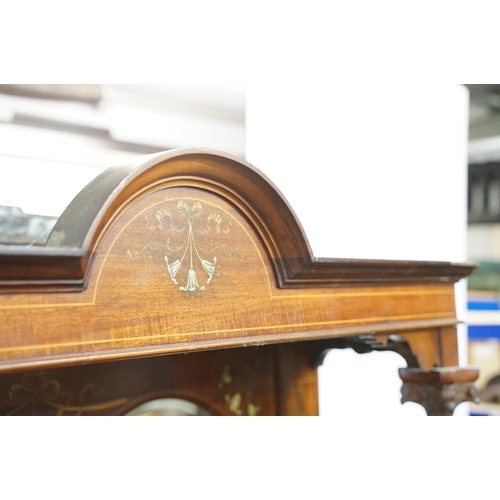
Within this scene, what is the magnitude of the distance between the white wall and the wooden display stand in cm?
74

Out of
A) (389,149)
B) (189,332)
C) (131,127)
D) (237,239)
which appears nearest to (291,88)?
(389,149)

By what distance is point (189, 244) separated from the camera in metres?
0.92

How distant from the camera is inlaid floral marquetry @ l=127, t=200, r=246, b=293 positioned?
2.92ft

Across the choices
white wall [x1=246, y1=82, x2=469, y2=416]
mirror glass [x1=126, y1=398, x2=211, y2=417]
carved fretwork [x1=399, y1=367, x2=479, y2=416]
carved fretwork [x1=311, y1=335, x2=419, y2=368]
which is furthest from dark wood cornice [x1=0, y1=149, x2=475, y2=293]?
white wall [x1=246, y1=82, x2=469, y2=416]

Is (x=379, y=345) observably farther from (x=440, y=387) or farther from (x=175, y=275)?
(x=175, y=275)

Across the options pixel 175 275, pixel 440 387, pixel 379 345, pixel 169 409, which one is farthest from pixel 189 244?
pixel 440 387

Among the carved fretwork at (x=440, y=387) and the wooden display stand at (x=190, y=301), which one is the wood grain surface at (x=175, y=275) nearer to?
the wooden display stand at (x=190, y=301)

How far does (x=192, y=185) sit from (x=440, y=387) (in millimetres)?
806

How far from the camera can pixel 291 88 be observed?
6.78ft

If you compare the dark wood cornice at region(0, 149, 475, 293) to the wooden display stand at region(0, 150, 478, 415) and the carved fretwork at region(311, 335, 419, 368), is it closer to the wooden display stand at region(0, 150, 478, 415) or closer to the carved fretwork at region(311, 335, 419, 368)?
the wooden display stand at region(0, 150, 478, 415)

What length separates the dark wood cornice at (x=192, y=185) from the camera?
2.44ft

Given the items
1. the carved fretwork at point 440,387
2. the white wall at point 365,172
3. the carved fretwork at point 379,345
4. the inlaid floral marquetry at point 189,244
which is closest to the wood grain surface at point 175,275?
the inlaid floral marquetry at point 189,244

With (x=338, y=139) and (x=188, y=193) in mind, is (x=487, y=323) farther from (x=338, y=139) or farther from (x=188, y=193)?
(x=188, y=193)

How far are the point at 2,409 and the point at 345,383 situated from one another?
1.38 metres
